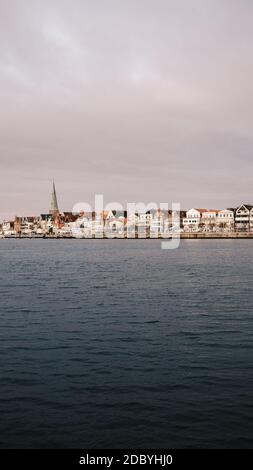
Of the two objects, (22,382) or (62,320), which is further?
(62,320)

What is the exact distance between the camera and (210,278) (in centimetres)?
4588

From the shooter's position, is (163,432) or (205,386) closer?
(163,432)

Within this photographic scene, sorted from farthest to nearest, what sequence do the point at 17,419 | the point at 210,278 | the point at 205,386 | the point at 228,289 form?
1. the point at 210,278
2. the point at 228,289
3. the point at 205,386
4. the point at 17,419

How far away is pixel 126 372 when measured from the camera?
15.6 meters

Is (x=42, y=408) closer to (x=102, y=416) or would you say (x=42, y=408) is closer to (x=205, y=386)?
(x=102, y=416)

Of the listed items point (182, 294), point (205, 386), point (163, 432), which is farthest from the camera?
point (182, 294)

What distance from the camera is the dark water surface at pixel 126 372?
11102 millimetres

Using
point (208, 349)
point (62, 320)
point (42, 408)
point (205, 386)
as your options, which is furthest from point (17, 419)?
point (62, 320)

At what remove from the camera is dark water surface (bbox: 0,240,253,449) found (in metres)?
11.1

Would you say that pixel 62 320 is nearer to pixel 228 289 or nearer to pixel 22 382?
pixel 22 382

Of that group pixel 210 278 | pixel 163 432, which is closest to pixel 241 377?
pixel 163 432

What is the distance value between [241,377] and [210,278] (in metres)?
31.3
